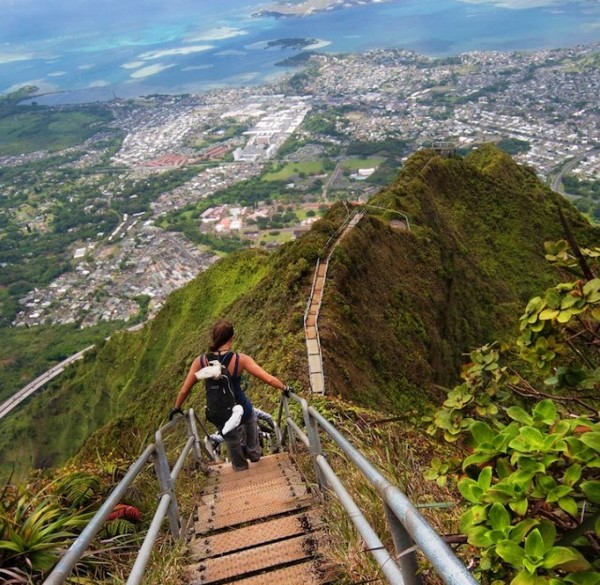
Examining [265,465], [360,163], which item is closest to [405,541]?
[265,465]

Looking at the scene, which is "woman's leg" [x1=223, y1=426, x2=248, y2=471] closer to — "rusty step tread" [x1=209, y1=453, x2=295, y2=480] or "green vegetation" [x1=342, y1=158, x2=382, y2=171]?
"rusty step tread" [x1=209, y1=453, x2=295, y2=480]

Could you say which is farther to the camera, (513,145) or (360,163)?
(360,163)

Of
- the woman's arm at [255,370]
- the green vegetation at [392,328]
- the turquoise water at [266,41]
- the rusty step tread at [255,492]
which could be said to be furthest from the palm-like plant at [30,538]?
the turquoise water at [266,41]

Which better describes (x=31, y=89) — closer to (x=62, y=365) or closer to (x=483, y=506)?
(x=62, y=365)

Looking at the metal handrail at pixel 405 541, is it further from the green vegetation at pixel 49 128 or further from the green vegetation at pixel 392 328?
the green vegetation at pixel 49 128

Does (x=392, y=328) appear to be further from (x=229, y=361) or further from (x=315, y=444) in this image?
(x=315, y=444)

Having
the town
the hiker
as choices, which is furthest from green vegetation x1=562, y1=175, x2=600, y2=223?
the hiker
